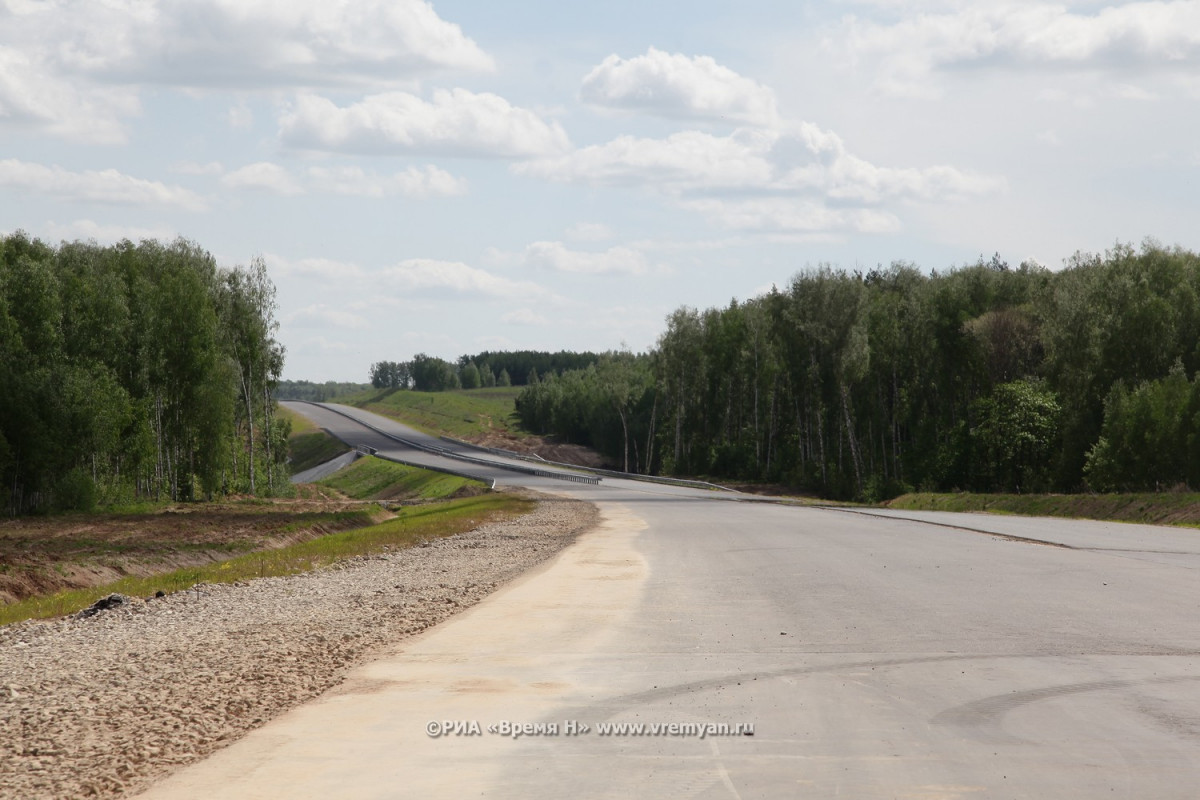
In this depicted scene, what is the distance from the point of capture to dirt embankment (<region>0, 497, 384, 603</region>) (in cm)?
2625

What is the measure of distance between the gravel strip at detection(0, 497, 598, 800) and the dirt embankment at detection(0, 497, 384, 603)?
718 centimetres

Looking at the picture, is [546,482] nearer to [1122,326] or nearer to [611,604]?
[1122,326]

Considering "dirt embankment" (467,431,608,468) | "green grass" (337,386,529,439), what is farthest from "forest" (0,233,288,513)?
"green grass" (337,386,529,439)

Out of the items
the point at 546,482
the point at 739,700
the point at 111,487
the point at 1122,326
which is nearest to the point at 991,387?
the point at 1122,326

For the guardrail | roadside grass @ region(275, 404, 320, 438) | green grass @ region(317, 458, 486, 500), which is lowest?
green grass @ region(317, 458, 486, 500)

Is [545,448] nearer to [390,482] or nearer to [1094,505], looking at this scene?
[390,482]

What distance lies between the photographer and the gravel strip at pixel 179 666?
8242 millimetres

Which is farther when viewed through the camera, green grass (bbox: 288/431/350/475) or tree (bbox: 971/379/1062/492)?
green grass (bbox: 288/431/350/475)

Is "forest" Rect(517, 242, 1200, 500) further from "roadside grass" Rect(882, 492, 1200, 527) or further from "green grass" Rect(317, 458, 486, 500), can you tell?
"green grass" Rect(317, 458, 486, 500)

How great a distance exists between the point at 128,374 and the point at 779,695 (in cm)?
5484

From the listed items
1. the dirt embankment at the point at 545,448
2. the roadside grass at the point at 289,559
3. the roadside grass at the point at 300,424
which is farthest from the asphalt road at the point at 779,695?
the roadside grass at the point at 300,424

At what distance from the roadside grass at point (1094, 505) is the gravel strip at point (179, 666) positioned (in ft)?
86.8

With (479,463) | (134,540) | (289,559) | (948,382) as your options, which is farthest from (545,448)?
(289,559)

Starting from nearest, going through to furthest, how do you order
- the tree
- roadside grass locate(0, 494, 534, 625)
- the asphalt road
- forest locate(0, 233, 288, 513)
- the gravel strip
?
the asphalt road
the gravel strip
roadside grass locate(0, 494, 534, 625)
forest locate(0, 233, 288, 513)
the tree
